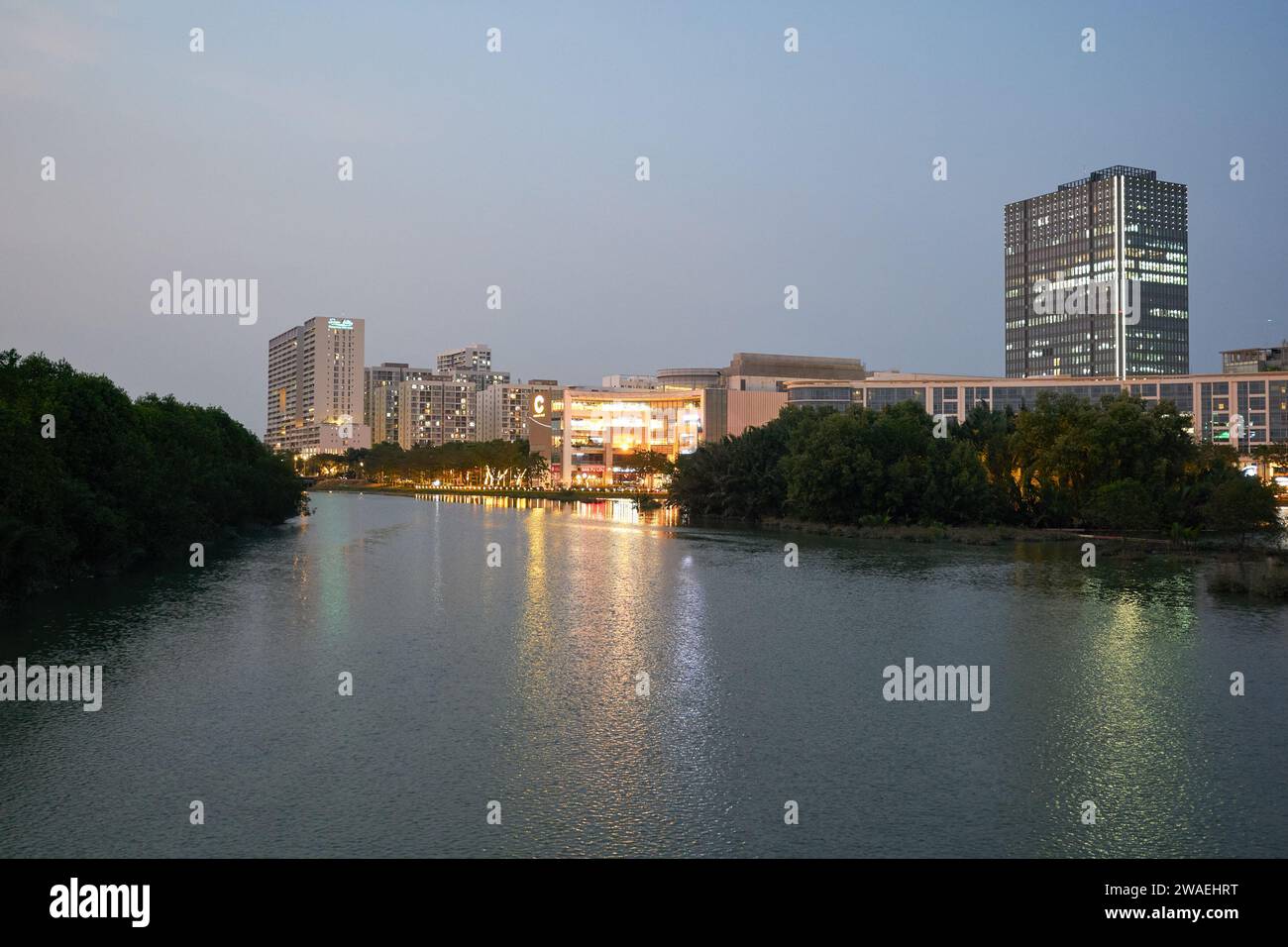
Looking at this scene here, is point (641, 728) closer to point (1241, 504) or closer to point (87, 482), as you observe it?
point (87, 482)

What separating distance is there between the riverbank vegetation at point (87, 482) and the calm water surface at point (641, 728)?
2.38 meters

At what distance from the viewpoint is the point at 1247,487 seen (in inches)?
2258

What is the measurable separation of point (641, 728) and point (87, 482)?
108 ft

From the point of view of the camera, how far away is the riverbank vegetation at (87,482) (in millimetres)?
33906

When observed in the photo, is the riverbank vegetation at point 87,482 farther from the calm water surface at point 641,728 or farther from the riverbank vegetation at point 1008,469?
the riverbank vegetation at point 1008,469

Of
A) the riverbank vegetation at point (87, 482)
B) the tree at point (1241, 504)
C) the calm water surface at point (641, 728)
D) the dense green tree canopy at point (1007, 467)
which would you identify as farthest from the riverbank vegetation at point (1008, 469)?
the riverbank vegetation at point (87, 482)

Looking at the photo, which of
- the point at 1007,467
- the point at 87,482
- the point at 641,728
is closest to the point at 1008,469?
the point at 1007,467

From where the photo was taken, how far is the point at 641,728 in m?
19.0

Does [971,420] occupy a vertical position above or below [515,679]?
above

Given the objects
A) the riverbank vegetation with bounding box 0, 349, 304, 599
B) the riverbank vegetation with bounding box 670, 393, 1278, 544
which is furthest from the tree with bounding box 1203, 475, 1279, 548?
the riverbank vegetation with bounding box 0, 349, 304, 599

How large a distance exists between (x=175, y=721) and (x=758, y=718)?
10565 millimetres

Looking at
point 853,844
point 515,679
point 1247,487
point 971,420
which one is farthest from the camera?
point 971,420

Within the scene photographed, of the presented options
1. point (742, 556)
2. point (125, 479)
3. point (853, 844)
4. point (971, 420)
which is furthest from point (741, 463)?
point (853, 844)
